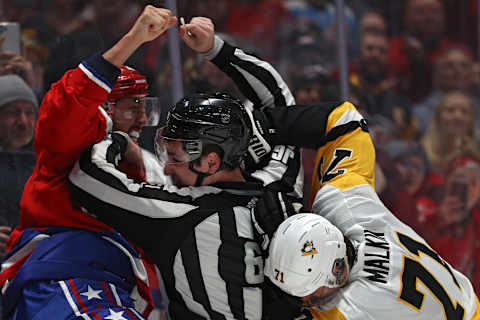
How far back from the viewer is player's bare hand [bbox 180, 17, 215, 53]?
67.7 inches

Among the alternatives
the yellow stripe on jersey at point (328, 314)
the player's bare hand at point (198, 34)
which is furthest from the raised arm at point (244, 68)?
the yellow stripe on jersey at point (328, 314)

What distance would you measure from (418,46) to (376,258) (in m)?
2.52

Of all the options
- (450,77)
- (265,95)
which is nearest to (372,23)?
(450,77)

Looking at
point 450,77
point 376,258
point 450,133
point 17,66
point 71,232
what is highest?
point 17,66

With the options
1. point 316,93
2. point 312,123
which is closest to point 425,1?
point 316,93

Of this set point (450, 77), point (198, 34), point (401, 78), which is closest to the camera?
point (198, 34)

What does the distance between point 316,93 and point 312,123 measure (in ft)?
5.04

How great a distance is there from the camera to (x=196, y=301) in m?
1.57

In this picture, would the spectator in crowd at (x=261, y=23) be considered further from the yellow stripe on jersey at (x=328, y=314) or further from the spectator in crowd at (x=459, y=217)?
the yellow stripe on jersey at (x=328, y=314)

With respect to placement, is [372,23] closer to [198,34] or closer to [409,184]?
Answer: [409,184]

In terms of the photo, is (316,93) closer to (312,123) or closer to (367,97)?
(367,97)

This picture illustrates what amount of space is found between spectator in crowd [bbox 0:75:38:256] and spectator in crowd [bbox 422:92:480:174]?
2613 millimetres

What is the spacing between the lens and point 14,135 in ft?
6.31

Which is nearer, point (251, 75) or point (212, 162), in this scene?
point (212, 162)
